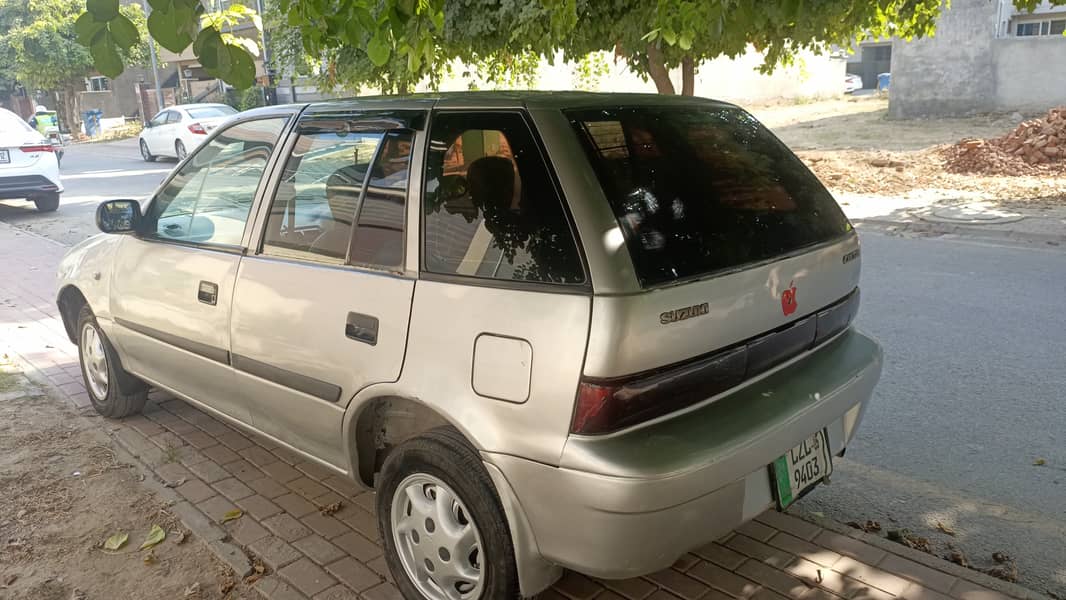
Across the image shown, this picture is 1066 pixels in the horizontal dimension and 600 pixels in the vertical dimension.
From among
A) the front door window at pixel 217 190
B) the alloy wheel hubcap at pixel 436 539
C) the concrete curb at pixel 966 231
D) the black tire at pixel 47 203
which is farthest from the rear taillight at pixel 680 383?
the black tire at pixel 47 203

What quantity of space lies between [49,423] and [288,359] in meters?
2.50

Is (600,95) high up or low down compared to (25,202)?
up

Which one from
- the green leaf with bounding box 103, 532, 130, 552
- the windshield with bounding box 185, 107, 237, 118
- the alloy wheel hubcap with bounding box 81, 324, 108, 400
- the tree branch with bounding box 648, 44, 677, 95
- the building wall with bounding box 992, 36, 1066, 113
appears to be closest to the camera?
the green leaf with bounding box 103, 532, 130, 552

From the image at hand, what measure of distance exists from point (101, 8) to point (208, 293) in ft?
4.69

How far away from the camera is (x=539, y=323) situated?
239 centimetres

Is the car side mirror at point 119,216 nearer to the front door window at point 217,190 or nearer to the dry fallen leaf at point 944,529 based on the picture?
the front door window at point 217,190

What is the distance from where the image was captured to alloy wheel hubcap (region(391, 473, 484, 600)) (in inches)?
107

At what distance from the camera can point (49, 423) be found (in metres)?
4.84

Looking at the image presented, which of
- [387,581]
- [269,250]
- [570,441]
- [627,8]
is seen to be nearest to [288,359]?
[269,250]

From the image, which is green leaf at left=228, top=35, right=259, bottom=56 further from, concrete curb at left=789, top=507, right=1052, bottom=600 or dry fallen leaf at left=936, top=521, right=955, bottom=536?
dry fallen leaf at left=936, top=521, right=955, bottom=536

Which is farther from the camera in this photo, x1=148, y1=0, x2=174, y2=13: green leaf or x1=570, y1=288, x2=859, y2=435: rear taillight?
x1=148, y1=0, x2=174, y2=13: green leaf

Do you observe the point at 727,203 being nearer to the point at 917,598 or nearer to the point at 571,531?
the point at 571,531

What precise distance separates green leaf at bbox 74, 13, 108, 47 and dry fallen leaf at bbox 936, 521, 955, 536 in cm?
367

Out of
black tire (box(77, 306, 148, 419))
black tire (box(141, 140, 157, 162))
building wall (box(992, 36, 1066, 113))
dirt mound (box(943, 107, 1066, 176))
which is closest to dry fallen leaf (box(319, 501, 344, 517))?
black tire (box(77, 306, 148, 419))
